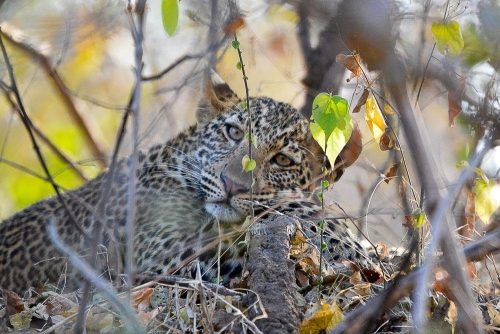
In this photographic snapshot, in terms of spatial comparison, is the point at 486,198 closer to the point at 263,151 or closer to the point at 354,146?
the point at 354,146

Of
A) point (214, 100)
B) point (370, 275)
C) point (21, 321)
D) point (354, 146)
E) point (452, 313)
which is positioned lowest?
point (452, 313)

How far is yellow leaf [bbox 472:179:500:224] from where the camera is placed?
15.6ft

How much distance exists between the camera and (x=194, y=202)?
6.36 m

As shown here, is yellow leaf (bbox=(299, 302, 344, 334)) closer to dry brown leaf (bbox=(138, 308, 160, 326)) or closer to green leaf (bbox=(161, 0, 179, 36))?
dry brown leaf (bbox=(138, 308, 160, 326))

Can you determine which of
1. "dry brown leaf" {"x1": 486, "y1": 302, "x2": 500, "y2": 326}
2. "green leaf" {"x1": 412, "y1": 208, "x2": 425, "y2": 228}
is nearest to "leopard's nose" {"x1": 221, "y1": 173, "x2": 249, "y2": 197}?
"green leaf" {"x1": 412, "y1": 208, "x2": 425, "y2": 228}

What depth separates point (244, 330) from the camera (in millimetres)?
3955

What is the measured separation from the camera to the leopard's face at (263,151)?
6.30m

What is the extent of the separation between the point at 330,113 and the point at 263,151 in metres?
2.44

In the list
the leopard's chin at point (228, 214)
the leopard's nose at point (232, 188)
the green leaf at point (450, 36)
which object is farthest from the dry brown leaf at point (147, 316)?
the green leaf at point (450, 36)

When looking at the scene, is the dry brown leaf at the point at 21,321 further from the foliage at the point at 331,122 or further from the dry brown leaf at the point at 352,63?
the dry brown leaf at the point at 352,63

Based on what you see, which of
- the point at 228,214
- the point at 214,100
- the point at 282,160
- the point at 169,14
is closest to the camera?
the point at 169,14

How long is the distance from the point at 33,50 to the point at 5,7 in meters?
1.33

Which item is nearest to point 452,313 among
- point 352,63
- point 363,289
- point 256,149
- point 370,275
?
point 363,289

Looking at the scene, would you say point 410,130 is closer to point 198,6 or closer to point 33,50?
point 198,6
